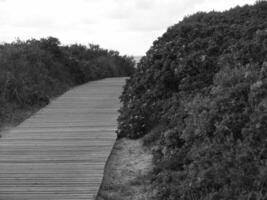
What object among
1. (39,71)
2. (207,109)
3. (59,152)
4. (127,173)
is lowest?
(127,173)

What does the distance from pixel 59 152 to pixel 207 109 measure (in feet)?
9.31

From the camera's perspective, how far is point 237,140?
241 inches

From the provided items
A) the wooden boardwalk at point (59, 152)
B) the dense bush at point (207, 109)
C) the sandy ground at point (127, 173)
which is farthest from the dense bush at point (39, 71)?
the sandy ground at point (127, 173)

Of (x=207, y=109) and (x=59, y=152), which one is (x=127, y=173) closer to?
(x=59, y=152)

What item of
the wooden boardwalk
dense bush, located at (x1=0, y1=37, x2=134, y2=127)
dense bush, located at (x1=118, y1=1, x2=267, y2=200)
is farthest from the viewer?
dense bush, located at (x1=0, y1=37, x2=134, y2=127)

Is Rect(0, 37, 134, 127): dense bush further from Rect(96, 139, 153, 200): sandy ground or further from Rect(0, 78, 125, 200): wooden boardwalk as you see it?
Rect(96, 139, 153, 200): sandy ground

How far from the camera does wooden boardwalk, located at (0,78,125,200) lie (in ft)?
22.9

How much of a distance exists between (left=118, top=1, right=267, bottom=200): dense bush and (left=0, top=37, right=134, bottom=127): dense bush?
2778mm

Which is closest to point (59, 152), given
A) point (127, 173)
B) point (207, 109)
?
point (127, 173)

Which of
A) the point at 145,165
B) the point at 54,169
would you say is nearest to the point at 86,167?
the point at 54,169


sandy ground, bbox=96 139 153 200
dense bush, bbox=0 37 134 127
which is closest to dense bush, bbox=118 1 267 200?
sandy ground, bbox=96 139 153 200

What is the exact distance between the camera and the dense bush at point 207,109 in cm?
585

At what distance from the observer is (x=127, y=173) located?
8.04 metres

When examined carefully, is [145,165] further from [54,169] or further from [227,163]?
[227,163]
